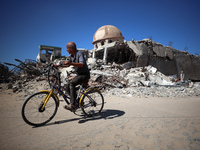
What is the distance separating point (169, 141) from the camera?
5.03ft

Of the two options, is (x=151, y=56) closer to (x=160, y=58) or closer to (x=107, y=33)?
(x=160, y=58)

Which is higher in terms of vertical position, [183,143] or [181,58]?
[181,58]

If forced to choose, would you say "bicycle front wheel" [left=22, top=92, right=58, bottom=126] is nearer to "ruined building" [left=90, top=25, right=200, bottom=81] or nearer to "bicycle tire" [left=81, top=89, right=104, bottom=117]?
"bicycle tire" [left=81, top=89, right=104, bottom=117]

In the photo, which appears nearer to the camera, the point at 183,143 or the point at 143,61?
the point at 183,143

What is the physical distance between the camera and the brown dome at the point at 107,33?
1975 centimetres

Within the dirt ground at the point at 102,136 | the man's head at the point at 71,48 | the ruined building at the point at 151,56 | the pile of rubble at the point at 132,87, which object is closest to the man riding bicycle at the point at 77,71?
the man's head at the point at 71,48

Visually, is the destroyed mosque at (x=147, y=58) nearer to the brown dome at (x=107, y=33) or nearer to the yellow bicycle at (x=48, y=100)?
the yellow bicycle at (x=48, y=100)

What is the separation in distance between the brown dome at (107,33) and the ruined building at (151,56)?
25.3ft

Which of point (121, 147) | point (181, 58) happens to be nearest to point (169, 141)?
point (121, 147)

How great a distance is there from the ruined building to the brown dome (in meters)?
7.72

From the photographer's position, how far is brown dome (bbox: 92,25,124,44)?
64.8ft

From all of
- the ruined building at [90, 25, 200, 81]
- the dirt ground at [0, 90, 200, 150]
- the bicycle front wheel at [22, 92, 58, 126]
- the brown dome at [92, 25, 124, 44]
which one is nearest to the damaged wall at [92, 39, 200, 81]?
the ruined building at [90, 25, 200, 81]

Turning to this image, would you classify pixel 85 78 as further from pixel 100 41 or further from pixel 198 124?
pixel 100 41

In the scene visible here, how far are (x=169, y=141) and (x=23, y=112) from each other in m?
2.62
